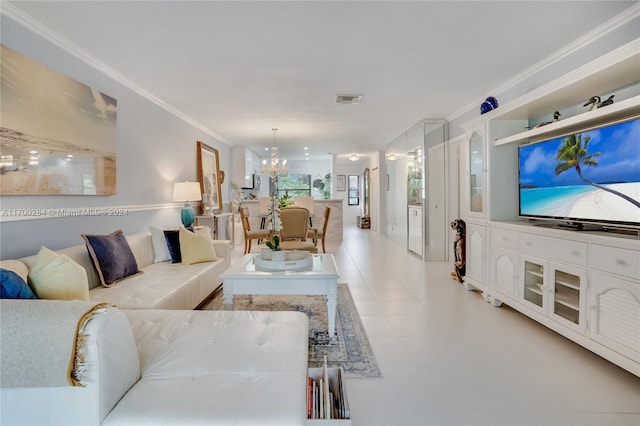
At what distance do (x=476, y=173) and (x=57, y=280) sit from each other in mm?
4033

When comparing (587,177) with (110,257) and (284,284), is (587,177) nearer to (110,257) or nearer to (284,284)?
(284,284)

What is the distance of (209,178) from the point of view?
6.23 meters

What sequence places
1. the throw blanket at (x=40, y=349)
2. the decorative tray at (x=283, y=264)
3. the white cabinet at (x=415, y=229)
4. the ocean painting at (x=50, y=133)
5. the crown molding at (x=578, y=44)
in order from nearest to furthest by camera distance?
the throw blanket at (x=40, y=349) → the ocean painting at (x=50, y=133) → the crown molding at (x=578, y=44) → the decorative tray at (x=283, y=264) → the white cabinet at (x=415, y=229)

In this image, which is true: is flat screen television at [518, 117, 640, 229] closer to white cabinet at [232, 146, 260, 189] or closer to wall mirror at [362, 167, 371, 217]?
white cabinet at [232, 146, 260, 189]

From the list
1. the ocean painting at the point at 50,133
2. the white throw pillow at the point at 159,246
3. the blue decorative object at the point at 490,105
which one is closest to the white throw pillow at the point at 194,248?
the white throw pillow at the point at 159,246

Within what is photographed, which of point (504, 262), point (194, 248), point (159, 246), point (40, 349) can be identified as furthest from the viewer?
point (159, 246)

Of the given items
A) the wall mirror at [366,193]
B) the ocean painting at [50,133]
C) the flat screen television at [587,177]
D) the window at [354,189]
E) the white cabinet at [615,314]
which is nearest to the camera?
the white cabinet at [615,314]

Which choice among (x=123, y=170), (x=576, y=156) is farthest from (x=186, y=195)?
(x=576, y=156)

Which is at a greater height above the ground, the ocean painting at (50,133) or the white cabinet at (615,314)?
the ocean painting at (50,133)

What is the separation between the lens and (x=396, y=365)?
212 cm

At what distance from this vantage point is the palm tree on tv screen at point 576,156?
7.72 ft

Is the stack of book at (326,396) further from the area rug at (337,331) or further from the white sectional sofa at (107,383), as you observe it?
the area rug at (337,331)

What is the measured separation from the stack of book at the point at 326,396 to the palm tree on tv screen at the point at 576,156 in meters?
2.29

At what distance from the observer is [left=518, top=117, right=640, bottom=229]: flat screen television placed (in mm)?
2072
